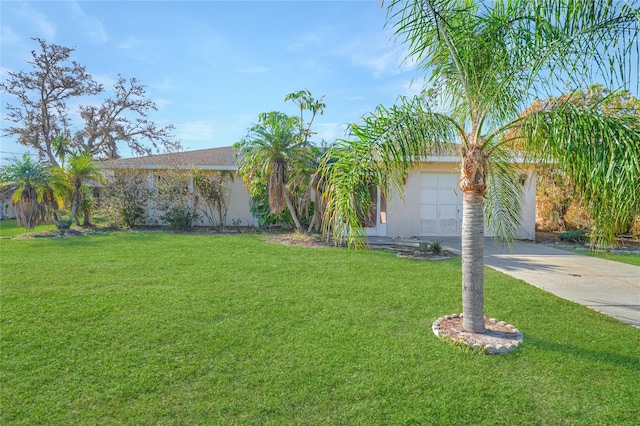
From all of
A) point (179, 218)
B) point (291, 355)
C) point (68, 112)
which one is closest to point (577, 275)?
point (291, 355)

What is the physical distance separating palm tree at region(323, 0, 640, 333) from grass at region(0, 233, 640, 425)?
3.54 ft

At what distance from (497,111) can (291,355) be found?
145 inches

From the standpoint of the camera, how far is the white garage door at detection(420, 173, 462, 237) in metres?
13.4

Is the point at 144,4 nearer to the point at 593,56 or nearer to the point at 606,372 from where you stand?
the point at 593,56

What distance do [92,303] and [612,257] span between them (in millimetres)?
12201

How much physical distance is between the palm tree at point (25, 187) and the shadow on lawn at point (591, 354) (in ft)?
48.9

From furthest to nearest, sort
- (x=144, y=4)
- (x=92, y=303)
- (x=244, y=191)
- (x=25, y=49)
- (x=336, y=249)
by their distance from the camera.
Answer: (x=25, y=49) → (x=244, y=191) → (x=336, y=249) → (x=144, y=4) → (x=92, y=303)

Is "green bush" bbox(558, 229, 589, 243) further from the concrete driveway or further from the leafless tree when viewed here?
the leafless tree

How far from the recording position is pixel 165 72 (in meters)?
14.4

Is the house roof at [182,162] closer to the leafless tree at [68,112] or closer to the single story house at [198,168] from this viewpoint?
the single story house at [198,168]

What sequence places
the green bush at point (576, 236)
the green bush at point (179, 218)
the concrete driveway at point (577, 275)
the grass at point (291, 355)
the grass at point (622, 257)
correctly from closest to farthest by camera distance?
the grass at point (291, 355), the concrete driveway at point (577, 275), the grass at point (622, 257), the green bush at point (576, 236), the green bush at point (179, 218)

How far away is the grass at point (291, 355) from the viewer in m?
2.86

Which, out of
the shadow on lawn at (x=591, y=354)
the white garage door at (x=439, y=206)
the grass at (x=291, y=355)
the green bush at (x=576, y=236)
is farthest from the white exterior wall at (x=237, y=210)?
the shadow on lawn at (x=591, y=354)

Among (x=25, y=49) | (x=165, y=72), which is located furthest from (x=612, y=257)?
(x=25, y=49)
